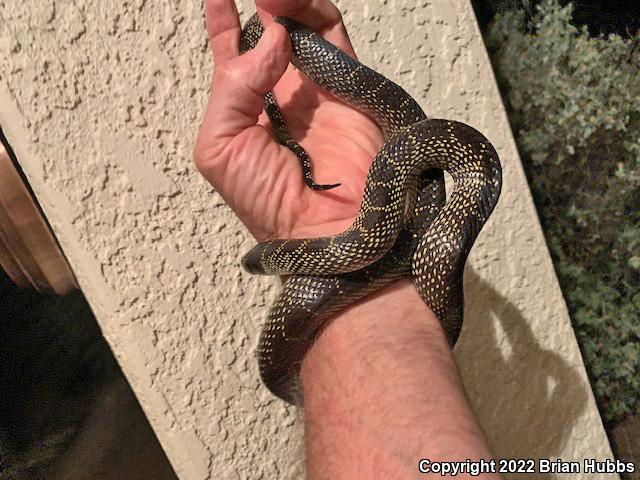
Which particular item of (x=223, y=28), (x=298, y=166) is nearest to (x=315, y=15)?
(x=223, y=28)

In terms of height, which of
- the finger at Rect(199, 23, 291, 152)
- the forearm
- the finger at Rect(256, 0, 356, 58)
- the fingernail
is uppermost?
the finger at Rect(256, 0, 356, 58)

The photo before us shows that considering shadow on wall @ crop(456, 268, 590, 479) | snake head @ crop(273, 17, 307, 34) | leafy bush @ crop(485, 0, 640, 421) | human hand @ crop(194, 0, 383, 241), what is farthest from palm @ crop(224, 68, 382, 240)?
leafy bush @ crop(485, 0, 640, 421)

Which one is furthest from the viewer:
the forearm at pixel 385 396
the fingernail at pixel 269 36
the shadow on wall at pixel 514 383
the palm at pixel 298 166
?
the shadow on wall at pixel 514 383

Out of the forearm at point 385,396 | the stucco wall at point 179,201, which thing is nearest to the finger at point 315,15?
the stucco wall at point 179,201

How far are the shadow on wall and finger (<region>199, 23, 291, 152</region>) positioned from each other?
70 centimetres

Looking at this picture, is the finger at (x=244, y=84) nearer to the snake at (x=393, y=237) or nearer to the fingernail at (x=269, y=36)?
the fingernail at (x=269, y=36)

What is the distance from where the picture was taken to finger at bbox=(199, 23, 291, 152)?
79cm

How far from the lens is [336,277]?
2.69 ft

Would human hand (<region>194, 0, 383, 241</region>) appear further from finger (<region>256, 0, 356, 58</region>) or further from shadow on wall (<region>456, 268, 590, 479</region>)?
shadow on wall (<region>456, 268, 590, 479</region>)

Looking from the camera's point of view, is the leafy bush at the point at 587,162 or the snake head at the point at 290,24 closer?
the snake head at the point at 290,24

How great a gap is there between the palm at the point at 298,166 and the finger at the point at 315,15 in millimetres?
97

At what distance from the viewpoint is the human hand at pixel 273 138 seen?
819 millimetres

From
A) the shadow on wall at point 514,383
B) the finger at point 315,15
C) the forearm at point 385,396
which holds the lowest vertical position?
the shadow on wall at point 514,383

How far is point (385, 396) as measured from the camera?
2.48 feet
